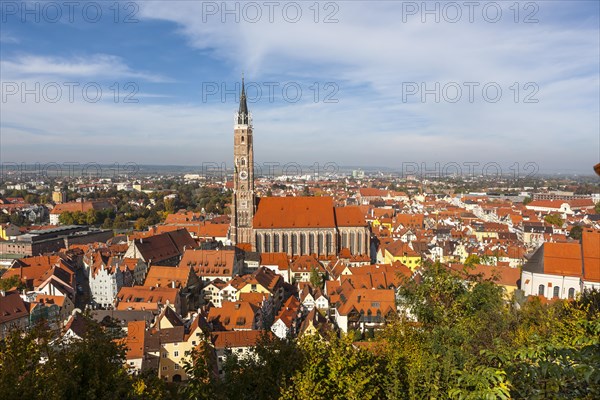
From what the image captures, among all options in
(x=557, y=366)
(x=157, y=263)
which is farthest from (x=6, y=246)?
(x=557, y=366)

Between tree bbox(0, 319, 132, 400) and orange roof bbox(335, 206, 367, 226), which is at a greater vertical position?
tree bbox(0, 319, 132, 400)

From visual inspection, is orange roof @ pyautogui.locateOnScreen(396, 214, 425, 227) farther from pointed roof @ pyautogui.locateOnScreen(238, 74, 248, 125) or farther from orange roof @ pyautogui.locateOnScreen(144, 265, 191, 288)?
orange roof @ pyautogui.locateOnScreen(144, 265, 191, 288)

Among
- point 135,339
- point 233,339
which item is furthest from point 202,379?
point 135,339

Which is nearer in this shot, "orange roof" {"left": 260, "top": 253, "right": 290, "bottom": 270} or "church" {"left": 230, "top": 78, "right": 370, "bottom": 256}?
"orange roof" {"left": 260, "top": 253, "right": 290, "bottom": 270}

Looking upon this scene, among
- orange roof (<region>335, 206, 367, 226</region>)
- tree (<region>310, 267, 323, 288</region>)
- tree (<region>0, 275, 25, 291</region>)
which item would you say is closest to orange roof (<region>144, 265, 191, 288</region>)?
tree (<region>310, 267, 323, 288</region>)

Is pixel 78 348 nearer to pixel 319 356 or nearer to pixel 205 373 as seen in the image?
pixel 205 373

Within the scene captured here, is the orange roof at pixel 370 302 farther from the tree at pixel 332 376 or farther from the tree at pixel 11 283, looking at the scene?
the tree at pixel 11 283
